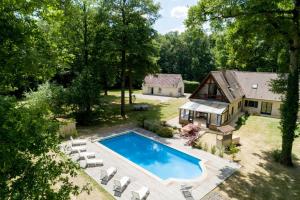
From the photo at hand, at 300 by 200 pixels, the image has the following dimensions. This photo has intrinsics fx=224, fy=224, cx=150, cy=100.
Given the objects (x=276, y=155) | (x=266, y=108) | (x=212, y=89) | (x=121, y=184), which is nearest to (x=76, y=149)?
(x=121, y=184)

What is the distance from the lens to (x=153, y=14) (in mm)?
26797

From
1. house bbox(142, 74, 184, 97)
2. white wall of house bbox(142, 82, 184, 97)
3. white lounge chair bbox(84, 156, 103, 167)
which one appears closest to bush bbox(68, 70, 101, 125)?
white lounge chair bbox(84, 156, 103, 167)

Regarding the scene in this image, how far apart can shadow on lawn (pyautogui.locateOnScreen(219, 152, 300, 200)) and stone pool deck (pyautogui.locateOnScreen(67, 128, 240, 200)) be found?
800mm

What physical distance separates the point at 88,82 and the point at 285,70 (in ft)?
59.6

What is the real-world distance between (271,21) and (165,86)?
34378mm

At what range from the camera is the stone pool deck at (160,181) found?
12.3 m

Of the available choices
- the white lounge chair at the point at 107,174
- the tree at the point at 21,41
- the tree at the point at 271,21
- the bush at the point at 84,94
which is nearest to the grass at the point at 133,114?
the bush at the point at 84,94

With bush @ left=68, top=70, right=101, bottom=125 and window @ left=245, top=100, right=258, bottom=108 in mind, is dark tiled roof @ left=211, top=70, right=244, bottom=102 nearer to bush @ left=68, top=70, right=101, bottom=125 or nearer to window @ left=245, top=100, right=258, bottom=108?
window @ left=245, top=100, right=258, bottom=108

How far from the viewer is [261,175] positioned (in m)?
14.9

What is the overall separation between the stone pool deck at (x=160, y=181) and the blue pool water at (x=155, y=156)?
72cm

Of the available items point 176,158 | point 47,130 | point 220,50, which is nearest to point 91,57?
point 176,158

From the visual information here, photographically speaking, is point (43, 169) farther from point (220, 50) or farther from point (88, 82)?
point (220, 50)

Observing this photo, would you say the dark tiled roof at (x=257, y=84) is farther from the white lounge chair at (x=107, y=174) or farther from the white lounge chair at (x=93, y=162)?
the white lounge chair at (x=107, y=174)

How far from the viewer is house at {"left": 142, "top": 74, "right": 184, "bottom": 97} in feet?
157
